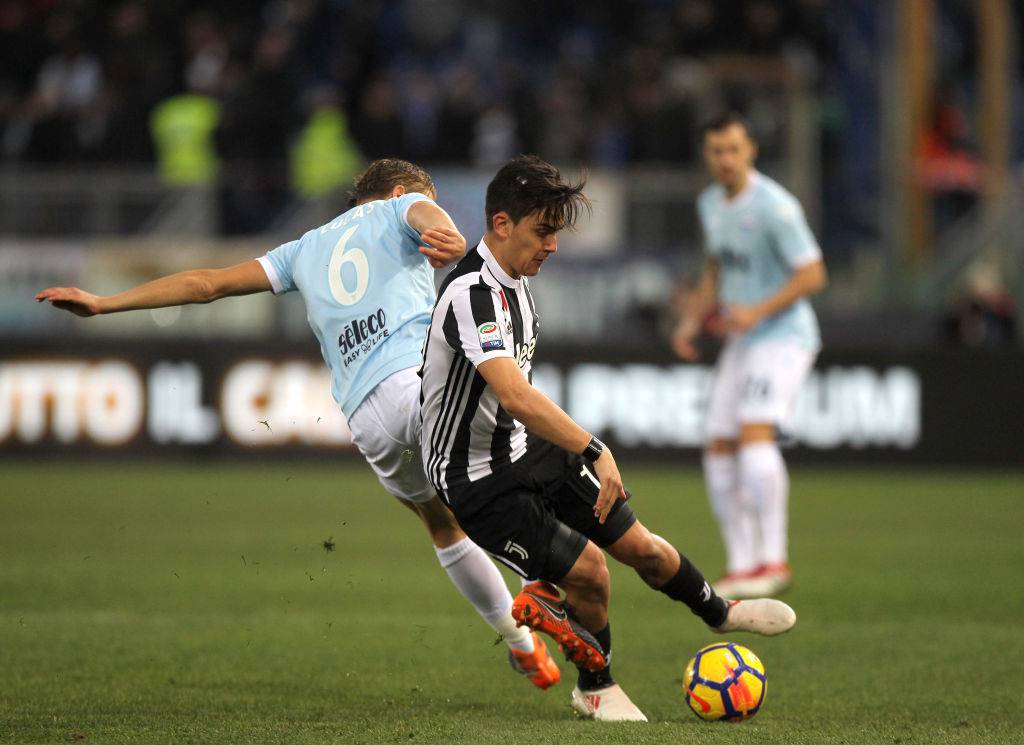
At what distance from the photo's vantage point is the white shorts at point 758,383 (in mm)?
9078

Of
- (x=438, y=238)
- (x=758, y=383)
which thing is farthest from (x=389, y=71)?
(x=438, y=238)

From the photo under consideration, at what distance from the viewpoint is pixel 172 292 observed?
5879 millimetres

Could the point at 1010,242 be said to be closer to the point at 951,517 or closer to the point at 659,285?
the point at 659,285

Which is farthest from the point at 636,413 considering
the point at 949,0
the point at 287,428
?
the point at 949,0

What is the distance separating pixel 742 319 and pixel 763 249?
1.88ft

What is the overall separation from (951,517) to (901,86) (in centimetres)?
686

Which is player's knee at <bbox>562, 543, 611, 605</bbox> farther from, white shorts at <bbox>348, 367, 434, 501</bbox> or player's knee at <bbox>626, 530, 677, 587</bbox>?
white shorts at <bbox>348, 367, 434, 501</bbox>

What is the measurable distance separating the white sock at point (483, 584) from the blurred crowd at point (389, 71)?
40.0ft

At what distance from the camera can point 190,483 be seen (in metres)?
15.3

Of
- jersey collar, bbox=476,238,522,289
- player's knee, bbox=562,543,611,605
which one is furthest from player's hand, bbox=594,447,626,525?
jersey collar, bbox=476,238,522,289

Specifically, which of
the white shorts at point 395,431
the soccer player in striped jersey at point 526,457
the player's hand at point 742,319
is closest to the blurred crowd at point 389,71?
the player's hand at point 742,319

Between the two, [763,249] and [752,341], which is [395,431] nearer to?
[752,341]

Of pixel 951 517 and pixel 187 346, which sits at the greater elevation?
pixel 187 346

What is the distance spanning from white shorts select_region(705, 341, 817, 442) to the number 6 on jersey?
3531mm
